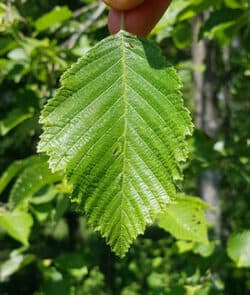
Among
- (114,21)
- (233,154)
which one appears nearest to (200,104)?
(233,154)

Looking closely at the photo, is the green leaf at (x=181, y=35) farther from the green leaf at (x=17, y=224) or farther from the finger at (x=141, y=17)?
the finger at (x=141, y=17)

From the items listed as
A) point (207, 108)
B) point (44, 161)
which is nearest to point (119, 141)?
point (44, 161)

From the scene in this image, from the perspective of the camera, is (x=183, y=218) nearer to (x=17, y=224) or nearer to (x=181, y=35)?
(x=17, y=224)

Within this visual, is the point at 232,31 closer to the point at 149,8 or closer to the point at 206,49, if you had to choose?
the point at 149,8

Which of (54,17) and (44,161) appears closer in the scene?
(44,161)

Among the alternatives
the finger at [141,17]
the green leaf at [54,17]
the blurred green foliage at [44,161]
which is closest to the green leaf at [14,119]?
the blurred green foliage at [44,161]

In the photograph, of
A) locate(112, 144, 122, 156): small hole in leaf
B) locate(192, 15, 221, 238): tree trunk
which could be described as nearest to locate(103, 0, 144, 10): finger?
locate(112, 144, 122, 156): small hole in leaf
